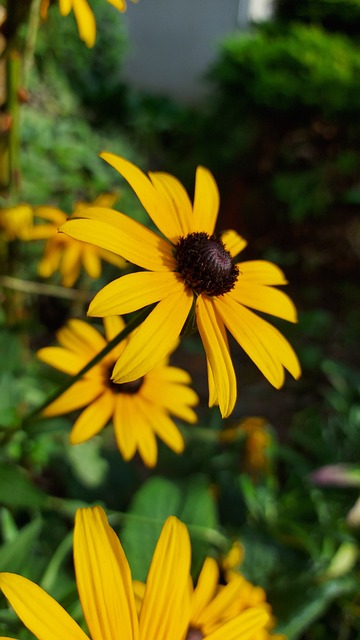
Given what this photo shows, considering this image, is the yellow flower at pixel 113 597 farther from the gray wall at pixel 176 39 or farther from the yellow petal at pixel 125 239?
the gray wall at pixel 176 39

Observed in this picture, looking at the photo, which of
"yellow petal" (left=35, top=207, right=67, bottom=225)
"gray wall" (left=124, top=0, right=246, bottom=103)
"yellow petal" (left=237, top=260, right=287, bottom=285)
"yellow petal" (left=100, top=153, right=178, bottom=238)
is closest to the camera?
"yellow petal" (left=100, top=153, right=178, bottom=238)

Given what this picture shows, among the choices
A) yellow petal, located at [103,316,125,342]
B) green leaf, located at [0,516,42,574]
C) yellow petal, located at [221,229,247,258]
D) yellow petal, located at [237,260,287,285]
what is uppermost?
yellow petal, located at [221,229,247,258]

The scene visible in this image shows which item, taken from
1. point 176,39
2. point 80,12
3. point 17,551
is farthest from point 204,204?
point 176,39

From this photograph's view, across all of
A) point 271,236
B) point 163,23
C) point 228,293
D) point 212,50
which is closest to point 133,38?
point 163,23

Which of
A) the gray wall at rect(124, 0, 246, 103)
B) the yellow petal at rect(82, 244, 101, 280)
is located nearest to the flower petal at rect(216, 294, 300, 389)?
the yellow petal at rect(82, 244, 101, 280)

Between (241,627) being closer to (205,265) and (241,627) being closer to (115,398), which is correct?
(205,265)

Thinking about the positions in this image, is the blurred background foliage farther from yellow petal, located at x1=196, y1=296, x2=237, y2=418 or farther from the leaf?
Answer: yellow petal, located at x1=196, y1=296, x2=237, y2=418

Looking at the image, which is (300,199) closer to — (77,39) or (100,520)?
(77,39)
